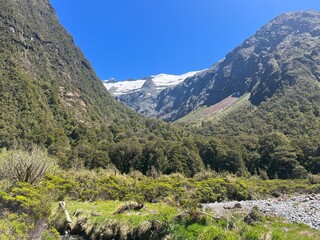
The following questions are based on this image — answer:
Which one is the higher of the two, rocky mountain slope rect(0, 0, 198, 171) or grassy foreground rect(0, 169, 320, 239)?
rocky mountain slope rect(0, 0, 198, 171)

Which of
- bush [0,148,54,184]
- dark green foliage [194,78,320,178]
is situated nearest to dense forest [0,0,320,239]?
bush [0,148,54,184]

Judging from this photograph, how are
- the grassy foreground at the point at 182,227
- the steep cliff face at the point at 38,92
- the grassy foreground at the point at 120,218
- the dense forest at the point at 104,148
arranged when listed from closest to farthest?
the grassy foreground at the point at 182,227
the grassy foreground at the point at 120,218
the dense forest at the point at 104,148
the steep cliff face at the point at 38,92

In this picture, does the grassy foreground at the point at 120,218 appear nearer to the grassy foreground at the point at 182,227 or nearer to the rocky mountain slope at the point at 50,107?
the grassy foreground at the point at 182,227

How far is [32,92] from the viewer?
423ft

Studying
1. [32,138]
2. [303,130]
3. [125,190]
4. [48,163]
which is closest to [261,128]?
[303,130]

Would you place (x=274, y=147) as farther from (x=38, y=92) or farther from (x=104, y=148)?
(x=38, y=92)

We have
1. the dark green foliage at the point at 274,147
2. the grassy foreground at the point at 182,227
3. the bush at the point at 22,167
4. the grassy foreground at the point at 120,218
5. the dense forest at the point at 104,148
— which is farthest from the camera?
the dark green foliage at the point at 274,147

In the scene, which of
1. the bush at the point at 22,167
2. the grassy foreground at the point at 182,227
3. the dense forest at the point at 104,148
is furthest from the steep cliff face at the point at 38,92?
the grassy foreground at the point at 182,227

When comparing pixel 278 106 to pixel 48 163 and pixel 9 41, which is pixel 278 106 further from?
pixel 48 163

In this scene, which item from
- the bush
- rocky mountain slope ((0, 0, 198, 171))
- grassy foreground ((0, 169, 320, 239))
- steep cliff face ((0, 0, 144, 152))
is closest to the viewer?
grassy foreground ((0, 169, 320, 239))

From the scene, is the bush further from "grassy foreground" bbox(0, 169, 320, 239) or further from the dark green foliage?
the dark green foliage

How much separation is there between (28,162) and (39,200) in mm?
11953

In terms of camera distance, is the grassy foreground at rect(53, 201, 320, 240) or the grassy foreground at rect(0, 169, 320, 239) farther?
the grassy foreground at rect(0, 169, 320, 239)

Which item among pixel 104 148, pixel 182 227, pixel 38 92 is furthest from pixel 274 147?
pixel 38 92
